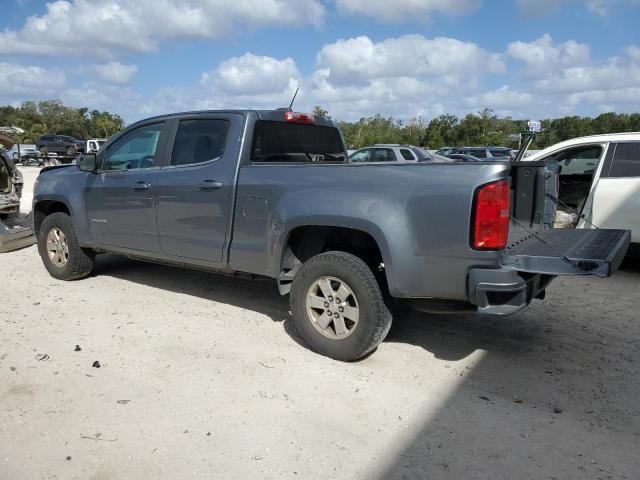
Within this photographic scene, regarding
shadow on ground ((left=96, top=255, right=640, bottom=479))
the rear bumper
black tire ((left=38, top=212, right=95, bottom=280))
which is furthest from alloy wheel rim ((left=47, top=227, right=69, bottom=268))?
the rear bumper

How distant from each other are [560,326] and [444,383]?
67.9 inches

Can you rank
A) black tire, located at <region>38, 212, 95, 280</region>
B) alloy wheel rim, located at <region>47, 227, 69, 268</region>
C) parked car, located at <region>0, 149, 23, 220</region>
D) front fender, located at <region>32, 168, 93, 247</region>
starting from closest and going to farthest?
front fender, located at <region>32, 168, 93, 247</region> → black tire, located at <region>38, 212, 95, 280</region> → alloy wheel rim, located at <region>47, 227, 69, 268</region> → parked car, located at <region>0, 149, 23, 220</region>

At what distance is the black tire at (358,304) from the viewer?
3.80 meters

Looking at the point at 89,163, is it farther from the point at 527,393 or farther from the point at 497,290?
the point at 527,393

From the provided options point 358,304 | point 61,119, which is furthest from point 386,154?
point 61,119

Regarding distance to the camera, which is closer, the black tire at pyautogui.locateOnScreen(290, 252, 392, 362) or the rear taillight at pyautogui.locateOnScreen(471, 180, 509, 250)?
the rear taillight at pyautogui.locateOnScreen(471, 180, 509, 250)

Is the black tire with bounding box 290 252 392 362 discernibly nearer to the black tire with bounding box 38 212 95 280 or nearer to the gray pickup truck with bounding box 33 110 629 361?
the gray pickup truck with bounding box 33 110 629 361

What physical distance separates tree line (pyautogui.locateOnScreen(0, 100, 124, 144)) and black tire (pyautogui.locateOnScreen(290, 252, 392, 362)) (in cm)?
5881

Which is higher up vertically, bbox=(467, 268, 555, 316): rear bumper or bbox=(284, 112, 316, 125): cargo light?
bbox=(284, 112, 316, 125): cargo light

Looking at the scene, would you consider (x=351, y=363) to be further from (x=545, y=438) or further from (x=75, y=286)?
(x=75, y=286)

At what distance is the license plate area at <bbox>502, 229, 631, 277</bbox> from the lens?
329 centimetres

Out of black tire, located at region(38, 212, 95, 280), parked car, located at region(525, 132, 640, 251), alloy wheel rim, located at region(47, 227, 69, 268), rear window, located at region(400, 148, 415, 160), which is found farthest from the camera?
rear window, located at region(400, 148, 415, 160)

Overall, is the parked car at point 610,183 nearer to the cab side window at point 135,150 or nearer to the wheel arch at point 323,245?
the wheel arch at point 323,245

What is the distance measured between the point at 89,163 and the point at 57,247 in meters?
1.23
